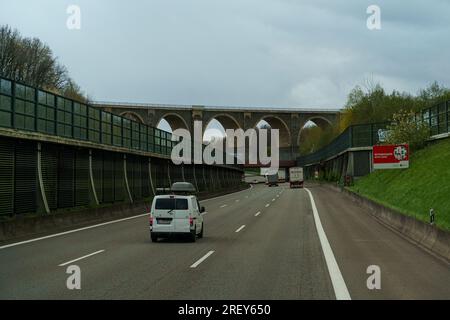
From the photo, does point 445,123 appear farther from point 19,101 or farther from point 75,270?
point 75,270

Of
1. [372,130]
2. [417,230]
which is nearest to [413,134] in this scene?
[372,130]

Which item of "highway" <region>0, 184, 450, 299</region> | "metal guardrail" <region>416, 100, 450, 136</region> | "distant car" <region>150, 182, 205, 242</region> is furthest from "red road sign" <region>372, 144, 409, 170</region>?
"distant car" <region>150, 182, 205, 242</region>

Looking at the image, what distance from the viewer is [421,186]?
31.9 m

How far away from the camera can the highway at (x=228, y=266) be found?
10.2m

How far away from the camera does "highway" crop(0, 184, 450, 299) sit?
404 inches

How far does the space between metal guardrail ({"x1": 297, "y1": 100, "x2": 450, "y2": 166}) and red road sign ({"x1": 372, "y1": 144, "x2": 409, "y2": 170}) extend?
3.54 m

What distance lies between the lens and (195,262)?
14.5 meters

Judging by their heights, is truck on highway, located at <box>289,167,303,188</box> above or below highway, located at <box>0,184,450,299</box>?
above

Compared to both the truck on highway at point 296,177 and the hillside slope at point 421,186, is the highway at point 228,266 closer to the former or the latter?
the hillside slope at point 421,186

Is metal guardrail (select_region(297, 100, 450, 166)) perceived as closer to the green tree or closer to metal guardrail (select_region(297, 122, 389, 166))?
metal guardrail (select_region(297, 122, 389, 166))

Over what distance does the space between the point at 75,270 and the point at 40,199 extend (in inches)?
504

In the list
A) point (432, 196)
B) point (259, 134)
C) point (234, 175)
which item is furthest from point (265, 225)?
point (259, 134)

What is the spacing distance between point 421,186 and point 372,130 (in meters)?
28.3

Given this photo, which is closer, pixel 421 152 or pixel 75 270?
pixel 75 270
